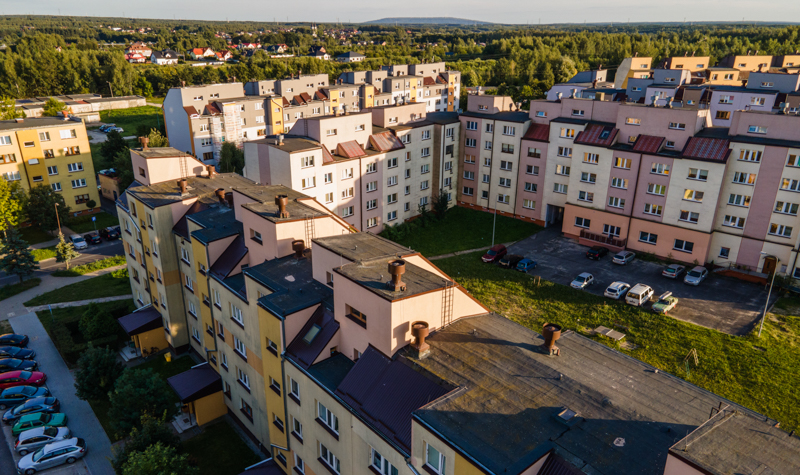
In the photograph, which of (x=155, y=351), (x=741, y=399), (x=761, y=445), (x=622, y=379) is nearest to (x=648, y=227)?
(x=741, y=399)

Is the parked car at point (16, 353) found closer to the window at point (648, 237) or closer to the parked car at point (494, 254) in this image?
the parked car at point (494, 254)

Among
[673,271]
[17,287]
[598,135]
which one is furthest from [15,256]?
[673,271]

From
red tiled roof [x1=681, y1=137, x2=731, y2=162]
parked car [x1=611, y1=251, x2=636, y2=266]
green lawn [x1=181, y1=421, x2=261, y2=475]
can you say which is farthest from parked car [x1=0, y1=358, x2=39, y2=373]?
red tiled roof [x1=681, y1=137, x2=731, y2=162]

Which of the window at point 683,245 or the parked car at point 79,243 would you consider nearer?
the window at point 683,245

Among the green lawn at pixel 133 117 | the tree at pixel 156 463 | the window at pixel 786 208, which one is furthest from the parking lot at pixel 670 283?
the green lawn at pixel 133 117

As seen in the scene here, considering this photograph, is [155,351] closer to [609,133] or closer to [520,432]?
[520,432]
